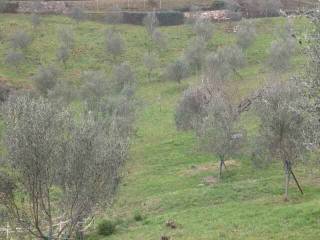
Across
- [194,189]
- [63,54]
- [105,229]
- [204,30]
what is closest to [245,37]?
[204,30]

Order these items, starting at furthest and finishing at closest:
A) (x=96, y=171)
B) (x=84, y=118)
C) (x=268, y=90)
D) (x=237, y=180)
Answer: (x=237, y=180) < (x=268, y=90) < (x=84, y=118) < (x=96, y=171)

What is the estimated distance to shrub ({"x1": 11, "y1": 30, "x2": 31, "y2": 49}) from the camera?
87.6 metres

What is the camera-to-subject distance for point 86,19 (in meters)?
112

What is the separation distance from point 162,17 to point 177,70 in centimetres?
4083

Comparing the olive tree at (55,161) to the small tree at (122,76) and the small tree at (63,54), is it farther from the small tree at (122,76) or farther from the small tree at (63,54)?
the small tree at (63,54)

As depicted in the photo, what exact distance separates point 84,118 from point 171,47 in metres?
76.4

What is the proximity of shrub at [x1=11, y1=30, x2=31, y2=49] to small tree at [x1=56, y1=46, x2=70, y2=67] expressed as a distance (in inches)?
281

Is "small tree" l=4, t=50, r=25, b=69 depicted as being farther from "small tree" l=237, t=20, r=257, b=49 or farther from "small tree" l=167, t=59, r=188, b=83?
"small tree" l=237, t=20, r=257, b=49

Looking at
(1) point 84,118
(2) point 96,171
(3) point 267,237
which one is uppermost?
(1) point 84,118

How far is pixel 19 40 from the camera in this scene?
87625 millimetres

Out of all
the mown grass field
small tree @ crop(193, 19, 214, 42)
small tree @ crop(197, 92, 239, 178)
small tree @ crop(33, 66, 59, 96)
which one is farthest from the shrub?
small tree @ crop(197, 92, 239, 178)

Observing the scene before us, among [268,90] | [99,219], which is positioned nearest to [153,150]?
[99,219]

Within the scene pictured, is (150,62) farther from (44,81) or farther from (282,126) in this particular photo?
(282,126)

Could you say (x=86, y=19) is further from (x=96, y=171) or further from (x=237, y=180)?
(x=96, y=171)
